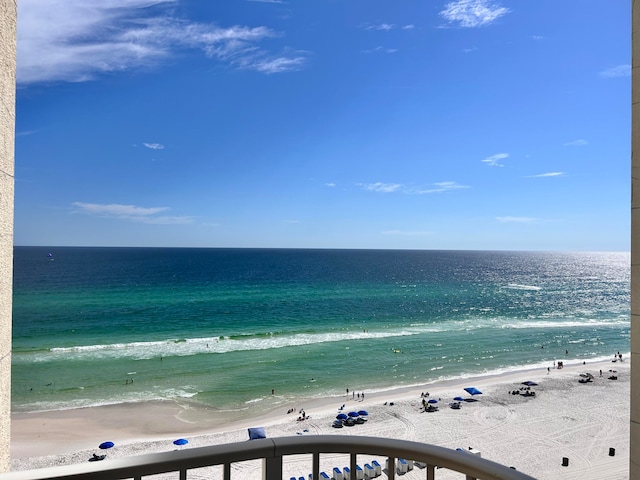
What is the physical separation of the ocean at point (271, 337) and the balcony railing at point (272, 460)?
1542cm

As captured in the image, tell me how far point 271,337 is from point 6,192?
26232 millimetres

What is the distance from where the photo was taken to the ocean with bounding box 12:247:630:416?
17.7m

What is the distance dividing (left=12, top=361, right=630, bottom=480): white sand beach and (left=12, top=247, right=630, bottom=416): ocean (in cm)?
135

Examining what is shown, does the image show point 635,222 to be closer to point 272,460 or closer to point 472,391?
point 272,460

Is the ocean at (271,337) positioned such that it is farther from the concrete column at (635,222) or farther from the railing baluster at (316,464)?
the railing baluster at (316,464)

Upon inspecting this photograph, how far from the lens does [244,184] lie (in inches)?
2687

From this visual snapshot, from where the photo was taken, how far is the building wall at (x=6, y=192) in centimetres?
137

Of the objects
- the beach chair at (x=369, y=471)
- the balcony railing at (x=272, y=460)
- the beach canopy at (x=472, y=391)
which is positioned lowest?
the beach canopy at (x=472, y=391)

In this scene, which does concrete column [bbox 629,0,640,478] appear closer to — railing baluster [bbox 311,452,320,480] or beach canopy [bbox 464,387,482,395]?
railing baluster [bbox 311,452,320,480]

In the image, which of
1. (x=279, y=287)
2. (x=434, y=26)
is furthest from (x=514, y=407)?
(x=279, y=287)

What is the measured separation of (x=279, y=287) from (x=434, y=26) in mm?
38914

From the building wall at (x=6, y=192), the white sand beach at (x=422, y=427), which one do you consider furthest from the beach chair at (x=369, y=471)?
the building wall at (x=6, y=192)

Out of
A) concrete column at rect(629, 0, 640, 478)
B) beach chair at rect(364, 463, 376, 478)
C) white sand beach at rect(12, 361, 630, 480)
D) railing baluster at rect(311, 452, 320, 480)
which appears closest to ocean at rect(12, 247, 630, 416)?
white sand beach at rect(12, 361, 630, 480)

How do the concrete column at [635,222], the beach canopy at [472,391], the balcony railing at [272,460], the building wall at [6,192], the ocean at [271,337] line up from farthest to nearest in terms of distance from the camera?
the ocean at [271,337] → the beach canopy at [472,391] → the concrete column at [635,222] → the building wall at [6,192] → the balcony railing at [272,460]
